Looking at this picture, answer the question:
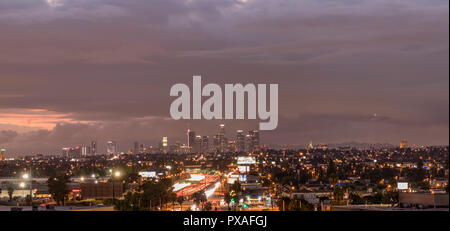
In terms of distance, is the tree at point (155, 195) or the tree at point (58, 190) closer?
the tree at point (155, 195)

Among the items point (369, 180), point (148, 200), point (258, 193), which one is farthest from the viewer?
point (369, 180)

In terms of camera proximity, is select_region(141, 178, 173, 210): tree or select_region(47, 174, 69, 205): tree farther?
select_region(47, 174, 69, 205): tree

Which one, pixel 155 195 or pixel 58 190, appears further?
pixel 58 190

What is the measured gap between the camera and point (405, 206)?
156ft

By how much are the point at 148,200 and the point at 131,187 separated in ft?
186

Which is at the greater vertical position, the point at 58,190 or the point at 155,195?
the point at 58,190
